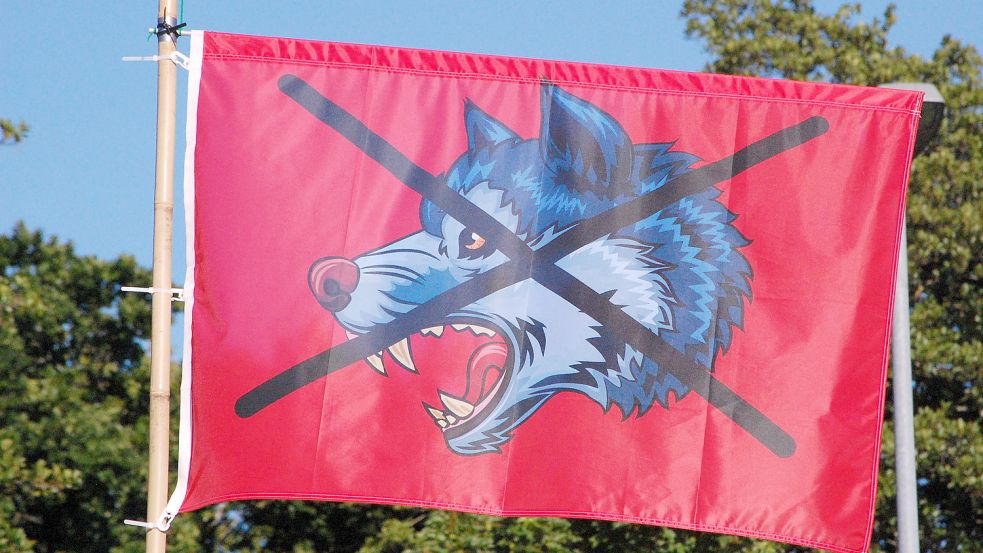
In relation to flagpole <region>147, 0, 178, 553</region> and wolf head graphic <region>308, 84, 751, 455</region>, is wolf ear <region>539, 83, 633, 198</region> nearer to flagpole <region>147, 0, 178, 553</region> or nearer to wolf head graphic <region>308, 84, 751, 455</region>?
wolf head graphic <region>308, 84, 751, 455</region>

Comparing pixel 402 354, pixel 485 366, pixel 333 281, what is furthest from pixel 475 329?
pixel 333 281

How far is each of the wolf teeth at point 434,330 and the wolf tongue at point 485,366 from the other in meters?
0.20

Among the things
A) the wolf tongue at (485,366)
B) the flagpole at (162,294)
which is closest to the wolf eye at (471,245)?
the wolf tongue at (485,366)

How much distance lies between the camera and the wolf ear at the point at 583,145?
716 centimetres

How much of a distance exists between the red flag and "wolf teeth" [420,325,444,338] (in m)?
0.01

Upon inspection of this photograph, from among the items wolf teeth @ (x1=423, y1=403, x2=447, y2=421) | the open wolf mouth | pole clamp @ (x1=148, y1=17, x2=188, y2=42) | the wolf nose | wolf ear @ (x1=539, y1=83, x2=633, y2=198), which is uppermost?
pole clamp @ (x1=148, y1=17, x2=188, y2=42)

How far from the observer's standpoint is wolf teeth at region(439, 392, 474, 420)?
6.87 meters

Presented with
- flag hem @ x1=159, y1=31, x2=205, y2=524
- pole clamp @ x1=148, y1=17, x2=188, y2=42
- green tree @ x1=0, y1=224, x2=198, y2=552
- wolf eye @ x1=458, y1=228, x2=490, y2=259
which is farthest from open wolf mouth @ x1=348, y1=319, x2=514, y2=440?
green tree @ x1=0, y1=224, x2=198, y2=552

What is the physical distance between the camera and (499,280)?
23.1 ft

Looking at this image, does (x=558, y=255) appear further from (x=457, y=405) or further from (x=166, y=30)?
(x=166, y=30)

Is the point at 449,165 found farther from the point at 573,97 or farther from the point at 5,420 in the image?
the point at 5,420

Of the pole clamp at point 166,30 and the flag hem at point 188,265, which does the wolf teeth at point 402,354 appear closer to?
the flag hem at point 188,265

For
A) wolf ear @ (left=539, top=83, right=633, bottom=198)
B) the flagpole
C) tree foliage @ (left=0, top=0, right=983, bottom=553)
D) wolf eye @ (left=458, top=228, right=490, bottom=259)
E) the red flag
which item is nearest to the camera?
the flagpole

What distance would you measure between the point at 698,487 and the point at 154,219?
3.04 metres
